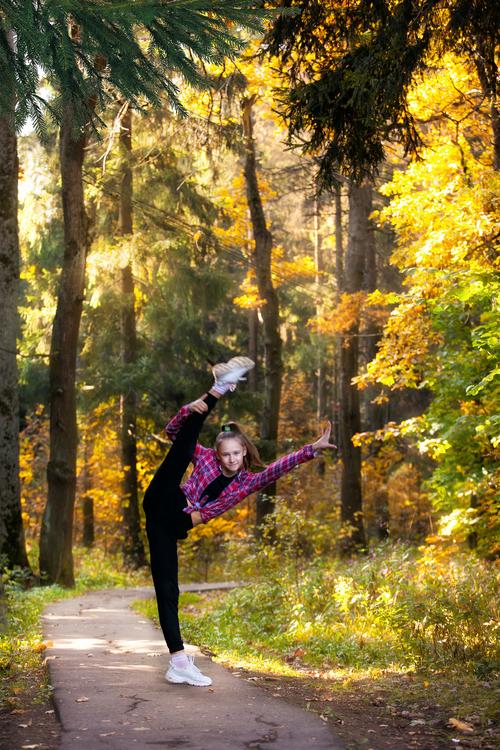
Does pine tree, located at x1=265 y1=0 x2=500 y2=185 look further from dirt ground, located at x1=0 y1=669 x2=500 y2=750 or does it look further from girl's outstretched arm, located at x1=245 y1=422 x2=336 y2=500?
dirt ground, located at x1=0 y1=669 x2=500 y2=750

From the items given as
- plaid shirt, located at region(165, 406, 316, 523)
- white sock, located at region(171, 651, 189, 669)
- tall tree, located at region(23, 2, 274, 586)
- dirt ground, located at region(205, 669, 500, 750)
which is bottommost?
dirt ground, located at region(205, 669, 500, 750)

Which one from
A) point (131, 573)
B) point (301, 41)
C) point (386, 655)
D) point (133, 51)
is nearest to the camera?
point (133, 51)

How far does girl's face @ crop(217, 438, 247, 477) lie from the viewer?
20.2ft

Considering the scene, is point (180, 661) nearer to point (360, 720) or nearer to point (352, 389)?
point (360, 720)

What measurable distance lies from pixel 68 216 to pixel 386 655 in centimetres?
1065

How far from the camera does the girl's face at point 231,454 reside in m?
6.14

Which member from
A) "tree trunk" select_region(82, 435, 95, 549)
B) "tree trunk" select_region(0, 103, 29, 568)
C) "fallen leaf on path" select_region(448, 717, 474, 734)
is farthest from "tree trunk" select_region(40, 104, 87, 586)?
"tree trunk" select_region(82, 435, 95, 549)

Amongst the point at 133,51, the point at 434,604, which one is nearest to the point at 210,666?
the point at 434,604

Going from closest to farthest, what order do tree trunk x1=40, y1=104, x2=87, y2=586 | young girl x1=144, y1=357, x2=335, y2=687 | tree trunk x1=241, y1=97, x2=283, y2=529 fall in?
young girl x1=144, y1=357, x2=335, y2=687 → tree trunk x1=40, y1=104, x2=87, y2=586 → tree trunk x1=241, y1=97, x2=283, y2=529

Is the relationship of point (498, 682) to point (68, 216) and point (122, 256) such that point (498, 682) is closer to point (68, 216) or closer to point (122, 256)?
point (68, 216)

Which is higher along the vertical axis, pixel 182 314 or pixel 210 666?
pixel 182 314

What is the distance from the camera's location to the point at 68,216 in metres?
16.1

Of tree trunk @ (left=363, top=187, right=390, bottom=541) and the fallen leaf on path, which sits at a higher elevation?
tree trunk @ (left=363, top=187, right=390, bottom=541)

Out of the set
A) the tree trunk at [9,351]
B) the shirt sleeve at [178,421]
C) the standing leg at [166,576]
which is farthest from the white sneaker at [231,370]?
the tree trunk at [9,351]
